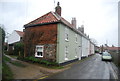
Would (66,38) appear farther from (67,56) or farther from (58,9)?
(58,9)

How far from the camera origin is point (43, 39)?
14391 millimetres

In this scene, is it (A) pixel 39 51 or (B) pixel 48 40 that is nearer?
(B) pixel 48 40

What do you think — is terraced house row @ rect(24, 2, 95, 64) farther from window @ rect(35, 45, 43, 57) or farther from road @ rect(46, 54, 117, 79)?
road @ rect(46, 54, 117, 79)

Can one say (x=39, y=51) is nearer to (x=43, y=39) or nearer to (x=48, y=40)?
(x=43, y=39)

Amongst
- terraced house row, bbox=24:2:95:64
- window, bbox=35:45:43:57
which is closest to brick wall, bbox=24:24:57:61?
terraced house row, bbox=24:2:95:64

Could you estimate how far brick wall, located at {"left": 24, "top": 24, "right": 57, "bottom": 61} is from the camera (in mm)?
13445

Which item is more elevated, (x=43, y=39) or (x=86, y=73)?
(x=43, y=39)

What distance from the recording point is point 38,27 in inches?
602

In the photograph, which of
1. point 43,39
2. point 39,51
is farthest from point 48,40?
point 39,51

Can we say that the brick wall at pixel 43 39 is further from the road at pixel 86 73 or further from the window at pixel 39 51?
the road at pixel 86 73

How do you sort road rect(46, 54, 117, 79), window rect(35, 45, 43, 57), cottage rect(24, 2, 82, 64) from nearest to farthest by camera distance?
road rect(46, 54, 117, 79), cottage rect(24, 2, 82, 64), window rect(35, 45, 43, 57)

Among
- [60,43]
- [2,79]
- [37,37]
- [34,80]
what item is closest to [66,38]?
[60,43]

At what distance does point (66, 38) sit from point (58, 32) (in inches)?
116

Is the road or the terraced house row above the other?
the terraced house row
